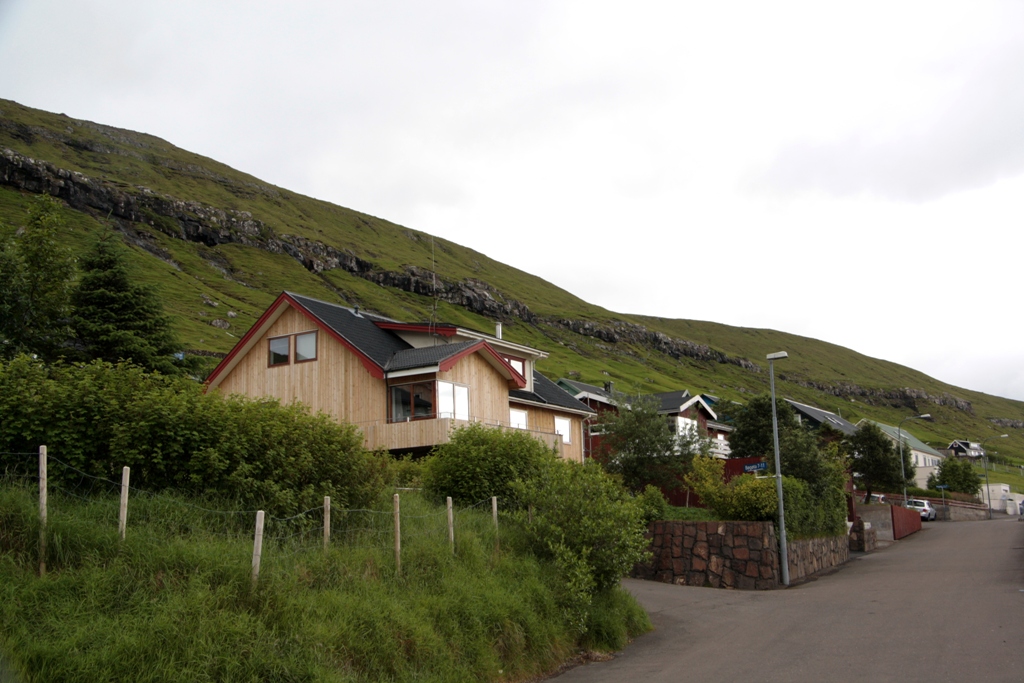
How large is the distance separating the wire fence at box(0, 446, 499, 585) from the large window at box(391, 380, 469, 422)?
52.3ft

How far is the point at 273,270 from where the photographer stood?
144m

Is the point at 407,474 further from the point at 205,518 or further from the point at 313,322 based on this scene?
the point at 313,322

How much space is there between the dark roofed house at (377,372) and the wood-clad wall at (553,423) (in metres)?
Result: 1.32

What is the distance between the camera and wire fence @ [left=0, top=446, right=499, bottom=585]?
30.9ft

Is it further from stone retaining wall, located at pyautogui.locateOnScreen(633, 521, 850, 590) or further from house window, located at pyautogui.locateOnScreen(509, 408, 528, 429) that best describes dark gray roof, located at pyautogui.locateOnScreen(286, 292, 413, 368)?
stone retaining wall, located at pyautogui.locateOnScreen(633, 521, 850, 590)

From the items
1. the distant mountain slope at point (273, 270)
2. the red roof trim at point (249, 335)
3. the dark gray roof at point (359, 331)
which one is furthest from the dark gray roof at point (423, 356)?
the distant mountain slope at point (273, 270)

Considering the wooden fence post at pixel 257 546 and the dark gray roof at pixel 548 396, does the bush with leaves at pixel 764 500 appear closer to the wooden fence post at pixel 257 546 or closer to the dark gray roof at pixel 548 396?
the dark gray roof at pixel 548 396

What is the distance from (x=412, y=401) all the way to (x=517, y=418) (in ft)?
26.2

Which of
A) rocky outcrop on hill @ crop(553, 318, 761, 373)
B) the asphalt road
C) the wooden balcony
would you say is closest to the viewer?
the asphalt road

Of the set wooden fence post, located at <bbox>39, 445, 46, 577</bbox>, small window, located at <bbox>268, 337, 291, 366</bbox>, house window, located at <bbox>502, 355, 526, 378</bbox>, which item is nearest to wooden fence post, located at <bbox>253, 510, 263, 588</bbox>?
wooden fence post, located at <bbox>39, 445, 46, 577</bbox>

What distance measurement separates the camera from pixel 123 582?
8531mm

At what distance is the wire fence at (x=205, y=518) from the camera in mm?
9406

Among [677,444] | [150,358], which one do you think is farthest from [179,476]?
[677,444]

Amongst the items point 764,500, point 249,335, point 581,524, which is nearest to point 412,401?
point 249,335
